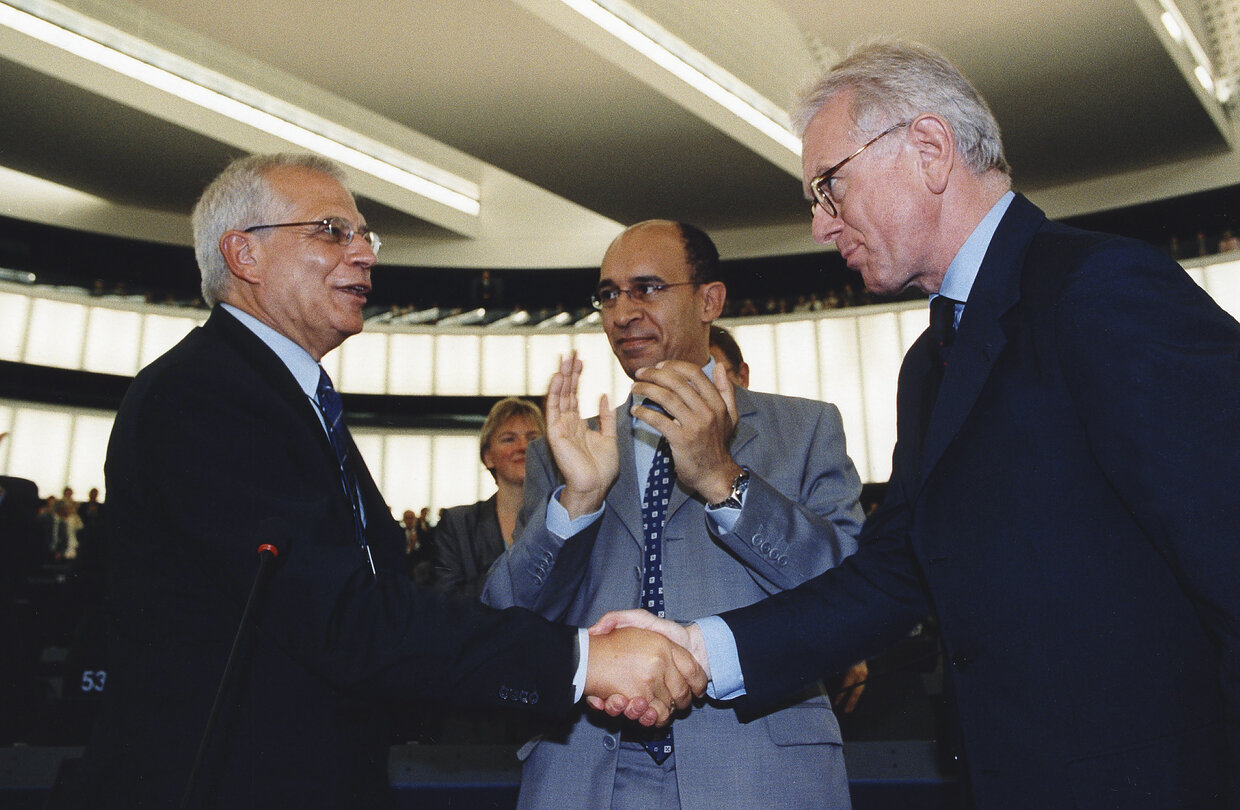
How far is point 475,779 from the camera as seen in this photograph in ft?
8.18

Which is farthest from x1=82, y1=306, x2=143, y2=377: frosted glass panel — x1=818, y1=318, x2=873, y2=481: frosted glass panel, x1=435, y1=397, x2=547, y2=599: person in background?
x1=435, y1=397, x2=547, y2=599: person in background

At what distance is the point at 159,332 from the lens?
9742mm

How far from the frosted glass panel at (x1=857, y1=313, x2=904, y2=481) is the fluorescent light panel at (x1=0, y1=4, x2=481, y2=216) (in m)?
4.24

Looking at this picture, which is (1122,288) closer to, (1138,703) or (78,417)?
(1138,703)

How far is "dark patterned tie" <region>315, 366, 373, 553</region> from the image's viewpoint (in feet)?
5.32

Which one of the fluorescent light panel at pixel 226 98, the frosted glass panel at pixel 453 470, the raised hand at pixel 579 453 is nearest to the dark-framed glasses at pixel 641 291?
the raised hand at pixel 579 453

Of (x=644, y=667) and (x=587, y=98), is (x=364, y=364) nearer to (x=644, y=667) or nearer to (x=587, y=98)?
(x=587, y=98)

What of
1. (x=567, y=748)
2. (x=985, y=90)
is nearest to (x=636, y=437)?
(x=567, y=748)

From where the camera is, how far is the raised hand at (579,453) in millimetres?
1769

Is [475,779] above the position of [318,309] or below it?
below

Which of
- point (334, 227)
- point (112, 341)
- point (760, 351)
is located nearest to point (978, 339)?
point (334, 227)

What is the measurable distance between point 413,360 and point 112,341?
2.87m

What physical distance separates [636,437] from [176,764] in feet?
3.30

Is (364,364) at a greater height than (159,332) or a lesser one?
lesser
